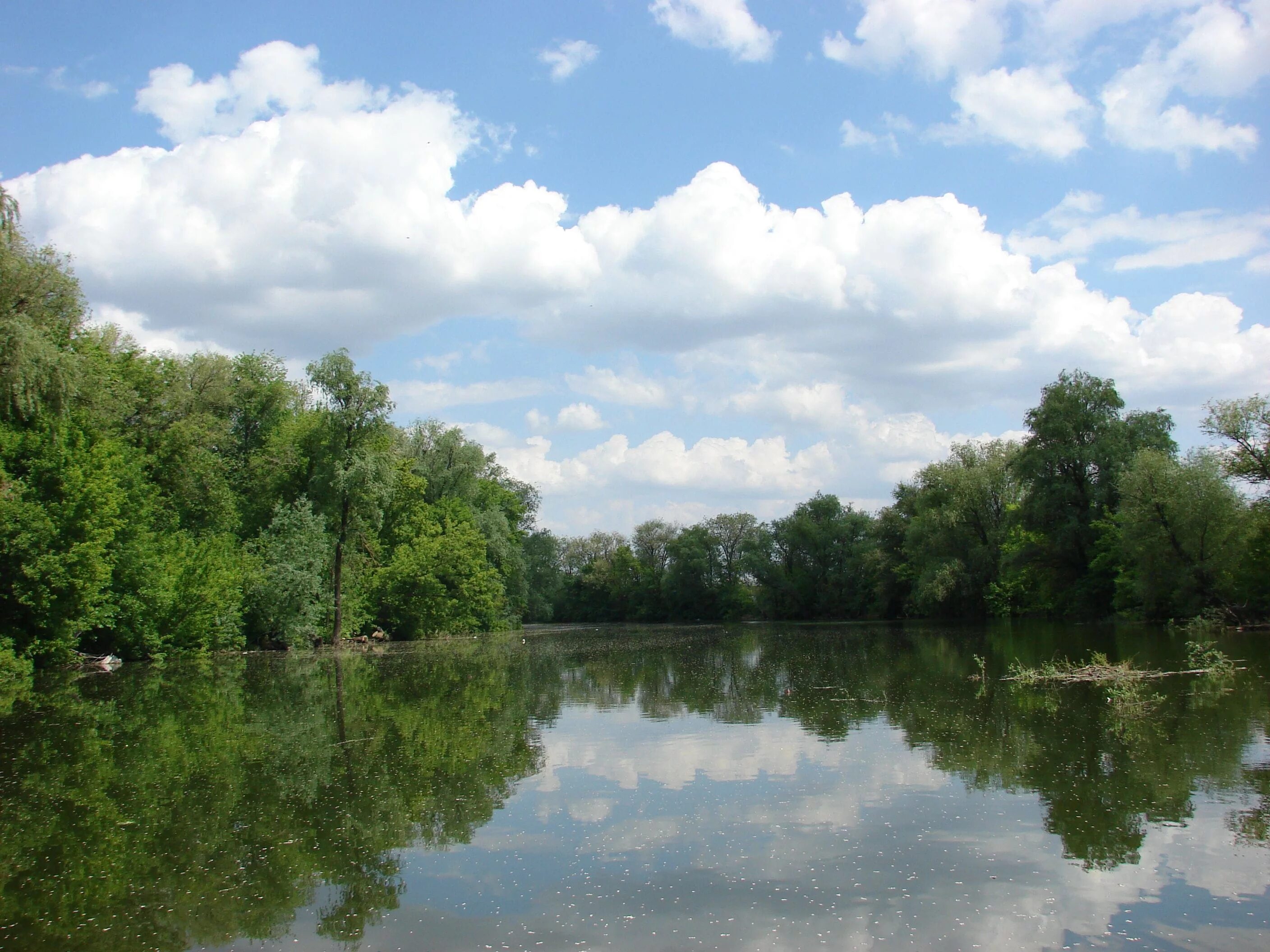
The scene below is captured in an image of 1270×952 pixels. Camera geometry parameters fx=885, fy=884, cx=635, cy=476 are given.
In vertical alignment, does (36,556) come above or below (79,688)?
above

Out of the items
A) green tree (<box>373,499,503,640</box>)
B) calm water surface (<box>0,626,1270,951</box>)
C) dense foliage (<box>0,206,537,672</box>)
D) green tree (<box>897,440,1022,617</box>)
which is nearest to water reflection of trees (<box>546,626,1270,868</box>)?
calm water surface (<box>0,626,1270,951</box>)

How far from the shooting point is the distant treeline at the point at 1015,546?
134ft

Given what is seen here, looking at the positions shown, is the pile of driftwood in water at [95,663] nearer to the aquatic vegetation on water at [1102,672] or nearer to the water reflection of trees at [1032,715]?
the water reflection of trees at [1032,715]

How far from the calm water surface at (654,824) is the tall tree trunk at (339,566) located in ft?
81.6

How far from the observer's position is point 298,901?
781 centimetres

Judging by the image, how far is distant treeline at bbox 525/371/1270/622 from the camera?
4072 cm

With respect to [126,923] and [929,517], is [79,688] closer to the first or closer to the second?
[126,923]

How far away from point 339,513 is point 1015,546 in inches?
1646

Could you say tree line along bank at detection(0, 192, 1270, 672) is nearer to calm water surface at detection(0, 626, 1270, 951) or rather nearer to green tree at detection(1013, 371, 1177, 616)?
green tree at detection(1013, 371, 1177, 616)

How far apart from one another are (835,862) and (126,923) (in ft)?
20.3

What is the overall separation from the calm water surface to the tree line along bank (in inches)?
378

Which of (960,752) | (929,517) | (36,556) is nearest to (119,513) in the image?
(36,556)

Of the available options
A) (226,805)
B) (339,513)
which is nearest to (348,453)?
(339,513)

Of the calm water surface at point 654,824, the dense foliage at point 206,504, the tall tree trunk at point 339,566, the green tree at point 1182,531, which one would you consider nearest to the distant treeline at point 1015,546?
the green tree at point 1182,531
